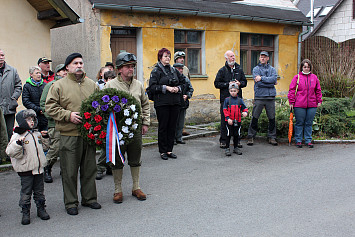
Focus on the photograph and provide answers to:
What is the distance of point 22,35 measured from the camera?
403 inches

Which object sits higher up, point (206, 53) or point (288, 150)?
point (206, 53)

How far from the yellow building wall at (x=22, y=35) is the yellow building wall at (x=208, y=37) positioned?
1.97m

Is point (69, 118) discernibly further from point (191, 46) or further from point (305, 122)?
point (191, 46)

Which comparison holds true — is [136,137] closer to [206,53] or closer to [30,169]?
[30,169]

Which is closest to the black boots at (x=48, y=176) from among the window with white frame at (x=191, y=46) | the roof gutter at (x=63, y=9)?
the roof gutter at (x=63, y=9)

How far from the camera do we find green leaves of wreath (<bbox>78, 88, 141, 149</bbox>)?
4.86 meters

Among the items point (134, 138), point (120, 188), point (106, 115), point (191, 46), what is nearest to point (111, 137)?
point (106, 115)

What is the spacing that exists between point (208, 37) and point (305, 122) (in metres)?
5.95

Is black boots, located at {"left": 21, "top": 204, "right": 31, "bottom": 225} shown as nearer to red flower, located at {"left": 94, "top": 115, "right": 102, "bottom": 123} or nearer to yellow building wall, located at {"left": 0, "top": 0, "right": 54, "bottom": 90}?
red flower, located at {"left": 94, "top": 115, "right": 102, "bottom": 123}

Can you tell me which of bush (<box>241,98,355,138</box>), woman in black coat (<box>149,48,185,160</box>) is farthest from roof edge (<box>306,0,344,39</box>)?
woman in black coat (<box>149,48,185,160</box>)

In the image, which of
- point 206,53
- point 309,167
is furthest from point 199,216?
point 206,53

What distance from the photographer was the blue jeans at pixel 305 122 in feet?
30.0

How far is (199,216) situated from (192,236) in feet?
1.99

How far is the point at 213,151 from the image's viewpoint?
28.9ft
